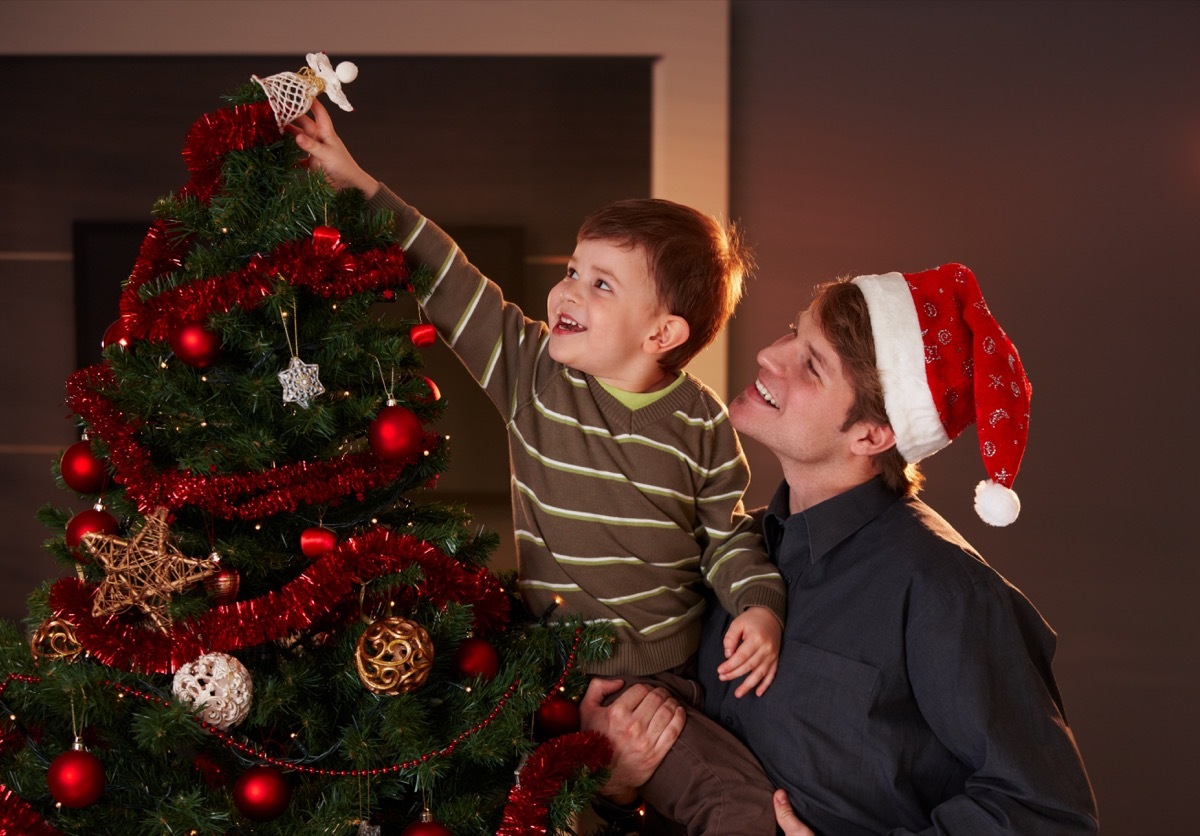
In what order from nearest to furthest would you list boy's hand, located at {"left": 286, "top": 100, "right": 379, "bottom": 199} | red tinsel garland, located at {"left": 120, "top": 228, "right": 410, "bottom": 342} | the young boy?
red tinsel garland, located at {"left": 120, "top": 228, "right": 410, "bottom": 342} < boy's hand, located at {"left": 286, "top": 100, "right": 379, "bottom": 199} < the young boy

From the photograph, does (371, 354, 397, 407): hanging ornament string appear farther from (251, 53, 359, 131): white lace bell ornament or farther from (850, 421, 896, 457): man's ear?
(850, 421, 896, 457): man's ear

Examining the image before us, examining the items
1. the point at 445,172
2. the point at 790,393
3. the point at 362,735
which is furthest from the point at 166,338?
the point at 445,172

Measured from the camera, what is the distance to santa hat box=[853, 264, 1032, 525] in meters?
1.58

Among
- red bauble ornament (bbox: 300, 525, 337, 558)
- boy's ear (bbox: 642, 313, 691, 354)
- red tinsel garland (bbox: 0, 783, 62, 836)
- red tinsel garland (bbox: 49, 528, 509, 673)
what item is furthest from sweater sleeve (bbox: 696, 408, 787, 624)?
red tinsel garland (bbox: 0, 783, 62, 836)

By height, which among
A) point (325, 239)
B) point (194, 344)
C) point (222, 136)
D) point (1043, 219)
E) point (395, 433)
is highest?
point (1043, 219)

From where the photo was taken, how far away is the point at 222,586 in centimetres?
131

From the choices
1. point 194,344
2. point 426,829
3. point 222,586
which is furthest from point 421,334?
point 426,829

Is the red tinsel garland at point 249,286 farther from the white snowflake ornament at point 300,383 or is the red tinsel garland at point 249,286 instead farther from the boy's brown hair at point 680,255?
the boy's brown hair at point 680,255

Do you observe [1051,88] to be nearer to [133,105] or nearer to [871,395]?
[871,395]

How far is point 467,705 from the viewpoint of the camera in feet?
4.64

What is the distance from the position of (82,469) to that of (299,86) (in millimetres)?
549

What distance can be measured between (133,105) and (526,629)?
2.06 metres

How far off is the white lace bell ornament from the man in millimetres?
773

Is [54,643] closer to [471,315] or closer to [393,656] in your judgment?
[393,656]
